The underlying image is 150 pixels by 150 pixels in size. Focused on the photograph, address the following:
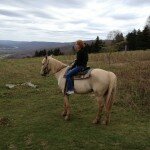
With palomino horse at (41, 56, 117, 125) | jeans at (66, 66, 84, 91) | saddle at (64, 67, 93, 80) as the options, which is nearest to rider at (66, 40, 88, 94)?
jeans at (66, 66, 84, 91)

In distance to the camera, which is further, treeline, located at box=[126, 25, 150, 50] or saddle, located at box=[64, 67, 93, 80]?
treeline, located at box=[126, 25, 150, 50]

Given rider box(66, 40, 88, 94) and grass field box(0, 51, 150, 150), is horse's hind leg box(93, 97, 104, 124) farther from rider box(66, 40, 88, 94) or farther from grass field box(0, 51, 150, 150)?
rider box(66, 40, 88, 94)

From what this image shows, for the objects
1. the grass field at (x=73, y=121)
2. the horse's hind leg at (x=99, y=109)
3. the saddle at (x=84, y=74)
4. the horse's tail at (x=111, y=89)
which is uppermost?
the saddle at (x=84, y=74)

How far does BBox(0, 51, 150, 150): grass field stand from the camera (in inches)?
406

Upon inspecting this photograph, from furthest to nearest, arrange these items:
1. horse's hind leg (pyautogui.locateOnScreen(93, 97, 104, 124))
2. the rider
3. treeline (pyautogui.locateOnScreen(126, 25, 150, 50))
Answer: treeline (pyautogui.locateOnScreen(126, 25, 150, 50)) → the rider → horse's hind leg (pyautogui.locateOnScreen(93, 97, 104, 124))

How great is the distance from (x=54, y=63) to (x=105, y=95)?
2519 millimetres

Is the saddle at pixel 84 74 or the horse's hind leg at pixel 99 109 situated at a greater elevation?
the saddle at pixel 84 74

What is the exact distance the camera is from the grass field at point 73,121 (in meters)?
10.3

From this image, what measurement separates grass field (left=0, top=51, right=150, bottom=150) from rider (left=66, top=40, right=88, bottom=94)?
144 centimetres

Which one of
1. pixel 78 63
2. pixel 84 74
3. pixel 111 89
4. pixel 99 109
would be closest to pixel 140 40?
pixel 78 63

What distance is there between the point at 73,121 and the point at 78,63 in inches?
85.7

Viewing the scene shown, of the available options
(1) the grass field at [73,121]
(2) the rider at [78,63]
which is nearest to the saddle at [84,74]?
(2) the rider at [78,63]

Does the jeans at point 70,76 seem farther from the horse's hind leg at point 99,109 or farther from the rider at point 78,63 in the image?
the horse's hind leg at point 99,109

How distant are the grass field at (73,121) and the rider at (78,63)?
4.72ft
